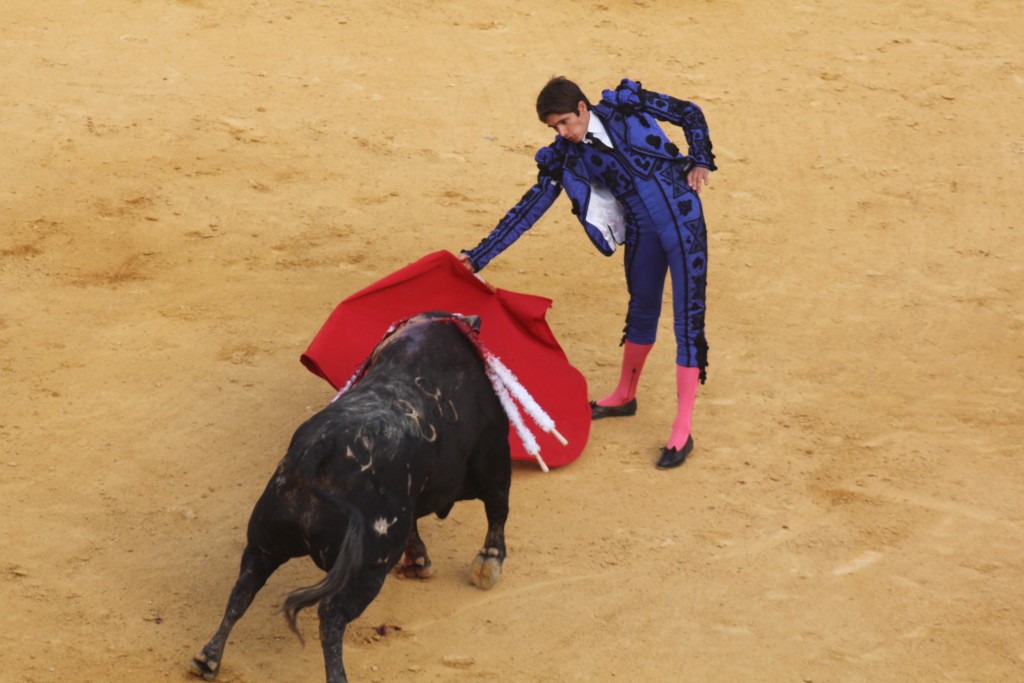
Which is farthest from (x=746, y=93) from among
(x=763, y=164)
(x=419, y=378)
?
(x=419, y=378)

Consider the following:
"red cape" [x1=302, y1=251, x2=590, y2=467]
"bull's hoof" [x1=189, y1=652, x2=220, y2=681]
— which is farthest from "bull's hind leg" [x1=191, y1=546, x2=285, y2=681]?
"red cape" [x1=302, y1=251, x2=590, y2=467]

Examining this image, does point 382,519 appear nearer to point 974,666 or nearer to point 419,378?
point 419,378

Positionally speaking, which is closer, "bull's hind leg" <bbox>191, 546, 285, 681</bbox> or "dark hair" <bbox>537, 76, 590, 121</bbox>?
"bull's hind leg" <bbox>191, 546, 285, 681</bbox>

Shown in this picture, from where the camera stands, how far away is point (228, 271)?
6824 mm

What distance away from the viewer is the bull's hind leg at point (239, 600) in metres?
4.10

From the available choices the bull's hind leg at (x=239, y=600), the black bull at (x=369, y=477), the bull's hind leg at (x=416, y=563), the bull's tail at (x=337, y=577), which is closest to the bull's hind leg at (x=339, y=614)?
the black bull at (x=369, y=477)

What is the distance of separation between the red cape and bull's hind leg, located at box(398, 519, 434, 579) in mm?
739

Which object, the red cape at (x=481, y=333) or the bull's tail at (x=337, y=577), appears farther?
the red cape at (x=481, y=333)

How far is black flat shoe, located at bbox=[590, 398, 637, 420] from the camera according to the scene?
5.99 metres

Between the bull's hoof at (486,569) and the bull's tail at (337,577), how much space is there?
39.4 inches

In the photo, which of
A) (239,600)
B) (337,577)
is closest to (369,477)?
(337,577)

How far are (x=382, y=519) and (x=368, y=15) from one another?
632cm

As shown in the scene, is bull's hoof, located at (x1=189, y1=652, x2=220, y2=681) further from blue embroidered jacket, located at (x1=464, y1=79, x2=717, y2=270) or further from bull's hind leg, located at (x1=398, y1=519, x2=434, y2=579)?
blue embroidered jacket, located at (x1=464, y1=79, x2=717, y2=270)

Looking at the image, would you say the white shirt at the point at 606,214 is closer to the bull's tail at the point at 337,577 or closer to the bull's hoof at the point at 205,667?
the bull's tail at the point at 337,577
